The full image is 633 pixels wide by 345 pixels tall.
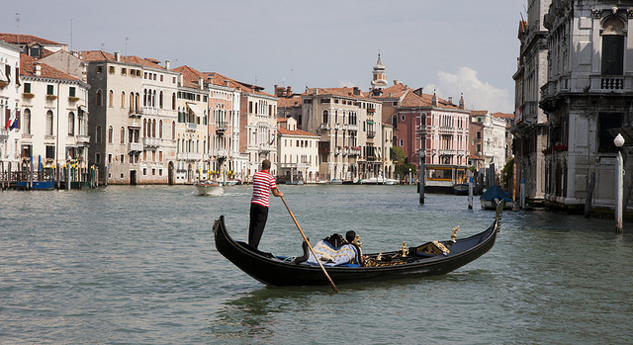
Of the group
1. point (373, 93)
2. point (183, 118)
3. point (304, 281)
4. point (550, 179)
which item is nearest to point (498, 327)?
point (304, 281)

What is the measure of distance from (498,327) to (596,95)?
1429 centimetres

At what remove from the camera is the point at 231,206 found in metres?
31.5

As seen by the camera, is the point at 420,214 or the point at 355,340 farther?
the point at 420,214

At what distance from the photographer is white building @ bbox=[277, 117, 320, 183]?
236 ft

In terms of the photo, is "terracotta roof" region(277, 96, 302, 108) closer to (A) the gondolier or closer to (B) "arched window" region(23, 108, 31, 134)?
(B) "arched window" region(23, 108, 31, 134)

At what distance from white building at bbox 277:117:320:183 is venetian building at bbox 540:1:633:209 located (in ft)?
164

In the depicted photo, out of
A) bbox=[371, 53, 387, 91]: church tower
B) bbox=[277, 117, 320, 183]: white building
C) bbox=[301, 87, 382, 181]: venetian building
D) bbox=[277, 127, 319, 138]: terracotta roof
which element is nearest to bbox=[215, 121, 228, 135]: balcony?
bbox=[277, 117, 320, 183]: white building

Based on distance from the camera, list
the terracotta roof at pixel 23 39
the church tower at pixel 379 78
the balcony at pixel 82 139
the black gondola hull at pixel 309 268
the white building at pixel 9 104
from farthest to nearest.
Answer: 1. the church tower at pixel 379 78
2. the terracotta roof at pixel 23 39
3. the balcony at pixel 82 139
4. the white building at pixel 9 104
5. the black gondola hull at pixel 309 268

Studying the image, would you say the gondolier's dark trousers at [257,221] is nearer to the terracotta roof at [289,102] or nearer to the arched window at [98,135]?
the arched window at [98,135]

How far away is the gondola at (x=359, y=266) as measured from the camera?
29.9ft

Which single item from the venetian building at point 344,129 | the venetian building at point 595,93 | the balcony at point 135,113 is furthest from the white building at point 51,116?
the venetian building at point 344,129

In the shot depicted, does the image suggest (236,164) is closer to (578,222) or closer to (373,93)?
(373,93)

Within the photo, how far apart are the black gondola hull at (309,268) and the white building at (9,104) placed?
31.6 metres

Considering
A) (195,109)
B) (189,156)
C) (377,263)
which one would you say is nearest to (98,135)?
(189,156)
